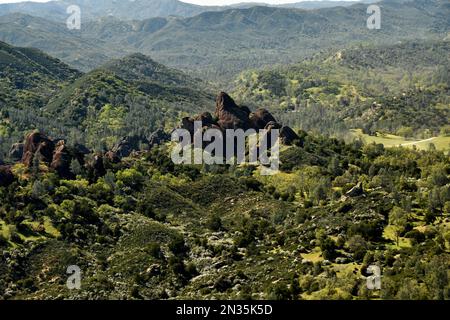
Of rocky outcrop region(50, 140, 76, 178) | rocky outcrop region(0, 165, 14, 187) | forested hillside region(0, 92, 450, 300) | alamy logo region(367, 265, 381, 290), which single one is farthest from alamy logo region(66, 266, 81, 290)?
alamy logo region(367, 265, 381, 290)

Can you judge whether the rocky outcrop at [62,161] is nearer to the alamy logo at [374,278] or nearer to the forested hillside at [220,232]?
the forested hillside at [220,232]

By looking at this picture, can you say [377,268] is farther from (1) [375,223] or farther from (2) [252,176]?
(2) [252,176]

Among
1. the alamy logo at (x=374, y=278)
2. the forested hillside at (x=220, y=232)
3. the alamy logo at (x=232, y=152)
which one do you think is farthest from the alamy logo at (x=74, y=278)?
the alamy logo at (x=232, y=152)

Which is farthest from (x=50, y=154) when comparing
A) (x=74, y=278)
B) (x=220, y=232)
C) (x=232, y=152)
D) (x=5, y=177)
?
(x=232, y=152)

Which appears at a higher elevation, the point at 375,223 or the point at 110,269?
the point at 375,223

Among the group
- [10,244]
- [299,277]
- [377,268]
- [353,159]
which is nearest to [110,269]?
[10,244]

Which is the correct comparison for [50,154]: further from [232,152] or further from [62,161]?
[232,152]

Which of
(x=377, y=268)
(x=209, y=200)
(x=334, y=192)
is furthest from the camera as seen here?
(x=209, y=200)
